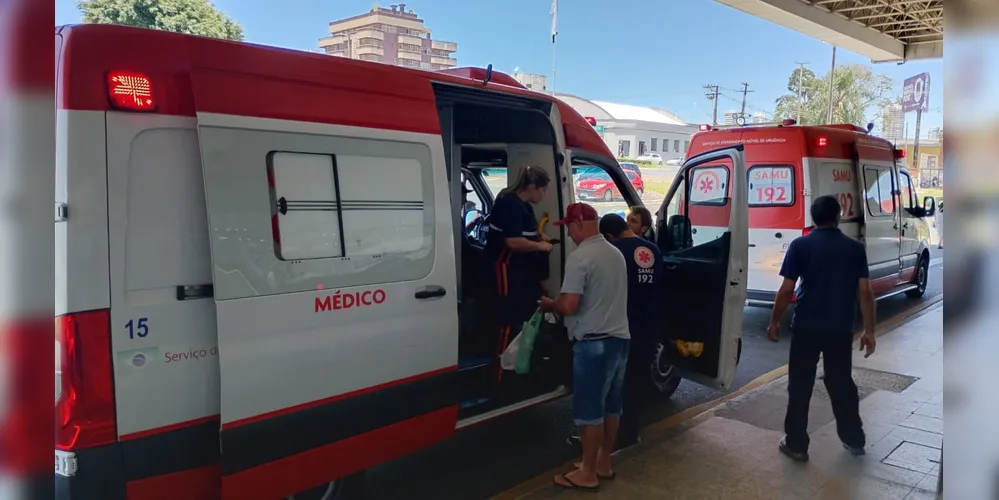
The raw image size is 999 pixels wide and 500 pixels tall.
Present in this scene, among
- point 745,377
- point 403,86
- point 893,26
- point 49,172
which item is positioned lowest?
point 745,377

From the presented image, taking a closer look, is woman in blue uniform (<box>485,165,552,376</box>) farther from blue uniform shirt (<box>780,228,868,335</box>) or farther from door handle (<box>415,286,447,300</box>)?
blue uniform shirt (<box>780,228,868,335</box>)

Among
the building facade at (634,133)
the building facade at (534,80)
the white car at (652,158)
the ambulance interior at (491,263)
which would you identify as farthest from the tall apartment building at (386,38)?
the ambulance interior at (491,263)

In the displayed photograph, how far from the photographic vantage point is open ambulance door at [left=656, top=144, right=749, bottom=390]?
4.68m

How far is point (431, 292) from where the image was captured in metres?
3.55

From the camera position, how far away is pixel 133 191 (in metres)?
2.52

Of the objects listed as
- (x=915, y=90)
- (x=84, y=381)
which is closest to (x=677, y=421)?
(x=84, y=381)

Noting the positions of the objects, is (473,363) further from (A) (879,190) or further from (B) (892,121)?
(B) (892,121)

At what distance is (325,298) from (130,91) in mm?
1149

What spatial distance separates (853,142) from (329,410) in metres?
7.99

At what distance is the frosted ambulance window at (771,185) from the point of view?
8.11 m

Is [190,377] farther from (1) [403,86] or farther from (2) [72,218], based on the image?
(1) [403,86]

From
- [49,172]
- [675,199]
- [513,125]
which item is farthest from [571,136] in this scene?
[49,172]

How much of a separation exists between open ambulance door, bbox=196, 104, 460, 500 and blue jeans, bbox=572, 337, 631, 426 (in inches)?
28.3

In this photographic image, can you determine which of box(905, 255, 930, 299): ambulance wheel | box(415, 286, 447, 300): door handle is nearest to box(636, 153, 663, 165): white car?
box(905, 255, 930, 299): ambulance wheel
